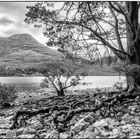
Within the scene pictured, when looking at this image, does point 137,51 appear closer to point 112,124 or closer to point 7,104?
point 112,124

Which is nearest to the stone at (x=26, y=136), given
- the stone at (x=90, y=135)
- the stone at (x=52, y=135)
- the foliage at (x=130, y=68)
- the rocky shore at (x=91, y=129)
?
the rocky shore at (x=91, y=129)

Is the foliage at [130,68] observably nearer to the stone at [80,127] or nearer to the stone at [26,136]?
the stone at [80,127]

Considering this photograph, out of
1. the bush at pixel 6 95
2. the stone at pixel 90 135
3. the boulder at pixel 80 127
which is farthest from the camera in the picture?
the bush at pixel 6 95

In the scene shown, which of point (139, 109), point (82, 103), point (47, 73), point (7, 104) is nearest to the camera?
point (139, 109)

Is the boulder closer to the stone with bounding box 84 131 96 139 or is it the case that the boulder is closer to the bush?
the stone with bounding box 84 131 96 139

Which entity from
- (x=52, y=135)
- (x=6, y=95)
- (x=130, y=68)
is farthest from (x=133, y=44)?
(x=6, y=95)

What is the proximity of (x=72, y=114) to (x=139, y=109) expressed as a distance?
2.57 metres

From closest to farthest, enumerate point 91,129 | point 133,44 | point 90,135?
point 90,135
point 91,129
point 133,44

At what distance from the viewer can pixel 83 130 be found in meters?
5.22

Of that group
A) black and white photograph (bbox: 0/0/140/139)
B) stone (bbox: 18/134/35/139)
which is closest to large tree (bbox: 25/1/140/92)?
black and white photograph (bbox: 0/0/140/139)

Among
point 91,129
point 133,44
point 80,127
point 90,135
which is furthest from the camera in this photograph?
point 133,44

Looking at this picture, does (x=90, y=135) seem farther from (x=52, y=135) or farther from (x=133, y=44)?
(x=133, y=44)

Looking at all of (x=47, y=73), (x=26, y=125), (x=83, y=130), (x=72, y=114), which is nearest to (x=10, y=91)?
(x=47, y=73)

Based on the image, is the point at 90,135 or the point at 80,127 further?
the point at 80,127
